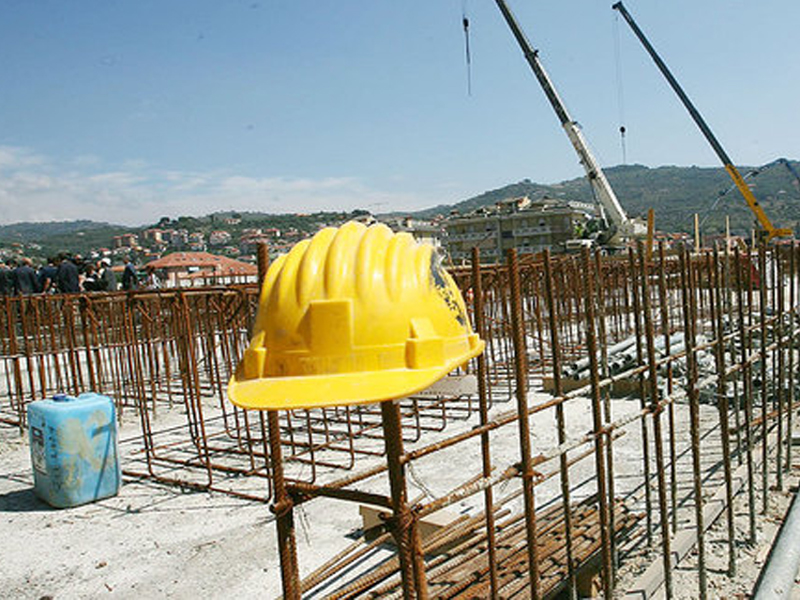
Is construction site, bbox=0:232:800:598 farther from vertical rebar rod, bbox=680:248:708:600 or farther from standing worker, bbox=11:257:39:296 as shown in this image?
standing worker, bbox=11:257:39:296

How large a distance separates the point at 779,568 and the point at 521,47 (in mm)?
34378

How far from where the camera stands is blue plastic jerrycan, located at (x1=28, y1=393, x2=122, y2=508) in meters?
6.52

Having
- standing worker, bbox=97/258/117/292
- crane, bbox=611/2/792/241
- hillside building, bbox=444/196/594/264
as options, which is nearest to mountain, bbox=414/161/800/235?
hillside building, bbox=444/196/594/264

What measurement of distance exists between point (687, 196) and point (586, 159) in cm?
12870

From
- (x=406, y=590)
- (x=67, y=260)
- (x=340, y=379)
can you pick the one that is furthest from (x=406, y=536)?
(x=67, y=260)

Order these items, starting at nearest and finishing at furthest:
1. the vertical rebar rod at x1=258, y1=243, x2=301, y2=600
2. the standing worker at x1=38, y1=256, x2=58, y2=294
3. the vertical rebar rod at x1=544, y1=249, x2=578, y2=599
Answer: the vertical rebar rod at x1=258, y1=243, x2=301, y2=600
the vertical rebar rod at x1=544, y1=249, x2=578, y2=599
the standing worker at x1=38, y1=256, x2=58, y2=294

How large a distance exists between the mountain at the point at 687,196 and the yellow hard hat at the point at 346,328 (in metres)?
96.7

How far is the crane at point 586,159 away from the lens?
32.3m

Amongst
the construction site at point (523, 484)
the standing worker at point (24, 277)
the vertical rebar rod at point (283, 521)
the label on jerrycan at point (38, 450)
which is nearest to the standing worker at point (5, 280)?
the standing worker at point (24, 277)

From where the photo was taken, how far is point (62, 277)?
46.6 ft

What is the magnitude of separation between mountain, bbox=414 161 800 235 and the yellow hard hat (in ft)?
317

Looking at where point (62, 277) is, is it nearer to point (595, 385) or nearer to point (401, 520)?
point (595, 385)

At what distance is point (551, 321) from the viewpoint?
306 centimetres

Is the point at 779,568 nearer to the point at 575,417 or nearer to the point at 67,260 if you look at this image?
the point at 575,417
